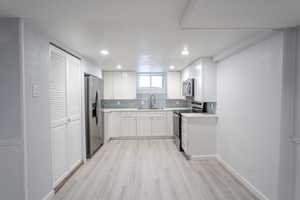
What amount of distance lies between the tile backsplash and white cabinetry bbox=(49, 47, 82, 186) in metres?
2.59

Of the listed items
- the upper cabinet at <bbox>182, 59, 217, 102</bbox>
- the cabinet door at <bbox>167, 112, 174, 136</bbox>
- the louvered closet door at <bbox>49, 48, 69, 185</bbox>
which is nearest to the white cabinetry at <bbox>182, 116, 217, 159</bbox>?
the upper cabinet at <bbox>182, 59, 217, 102</bbox>

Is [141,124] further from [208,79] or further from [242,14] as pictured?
[242,14]

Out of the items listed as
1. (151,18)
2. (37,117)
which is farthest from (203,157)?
(37,117)

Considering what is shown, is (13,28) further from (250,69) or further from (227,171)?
(227,171)

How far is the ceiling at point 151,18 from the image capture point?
1.42 meters

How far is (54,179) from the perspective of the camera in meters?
2.44

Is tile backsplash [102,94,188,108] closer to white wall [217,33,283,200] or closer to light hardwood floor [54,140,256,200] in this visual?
light hardwood floor [54,140,256,200]

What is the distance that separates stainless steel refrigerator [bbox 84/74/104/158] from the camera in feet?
11.9

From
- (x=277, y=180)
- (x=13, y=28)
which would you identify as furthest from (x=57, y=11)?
(x=277, y=180)

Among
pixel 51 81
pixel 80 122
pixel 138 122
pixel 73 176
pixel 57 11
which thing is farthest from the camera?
pixel 138 122

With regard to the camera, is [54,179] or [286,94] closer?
[286,94]

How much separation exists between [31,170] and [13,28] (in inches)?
59.2

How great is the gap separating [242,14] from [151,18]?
0.84m

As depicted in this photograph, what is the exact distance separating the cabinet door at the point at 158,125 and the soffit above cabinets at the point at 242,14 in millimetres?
3755
